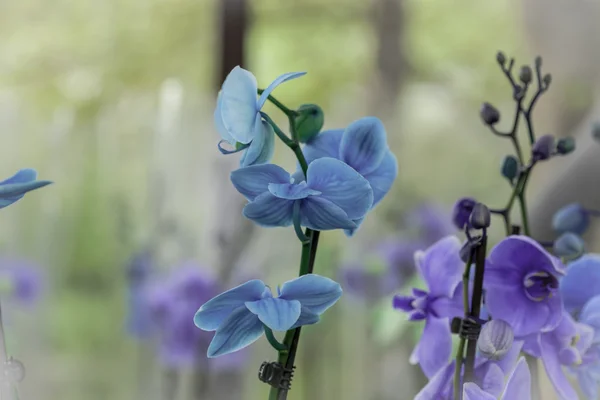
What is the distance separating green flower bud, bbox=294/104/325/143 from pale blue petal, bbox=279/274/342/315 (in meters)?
0.06

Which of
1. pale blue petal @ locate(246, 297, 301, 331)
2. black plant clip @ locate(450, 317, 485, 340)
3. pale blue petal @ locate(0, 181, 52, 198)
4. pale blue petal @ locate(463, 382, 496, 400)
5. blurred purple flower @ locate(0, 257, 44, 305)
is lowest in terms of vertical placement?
blurred purple flower @ locate(0, 257, 44, 305)

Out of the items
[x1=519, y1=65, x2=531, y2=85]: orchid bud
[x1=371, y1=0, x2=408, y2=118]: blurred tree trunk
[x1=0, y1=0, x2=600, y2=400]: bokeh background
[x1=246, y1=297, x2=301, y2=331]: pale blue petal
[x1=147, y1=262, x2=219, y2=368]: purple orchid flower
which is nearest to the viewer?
[x1=246, y1=297, x2=301, y2=331]: pale blue petal

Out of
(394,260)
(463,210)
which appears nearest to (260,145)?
(463,210)

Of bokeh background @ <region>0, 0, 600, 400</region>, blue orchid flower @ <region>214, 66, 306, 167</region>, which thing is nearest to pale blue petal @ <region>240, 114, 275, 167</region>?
blue orchid flower @ <region>214, 66, 306, 167</region>

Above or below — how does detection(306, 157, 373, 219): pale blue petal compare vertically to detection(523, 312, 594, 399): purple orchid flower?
above

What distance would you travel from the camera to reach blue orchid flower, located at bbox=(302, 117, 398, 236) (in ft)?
0.75

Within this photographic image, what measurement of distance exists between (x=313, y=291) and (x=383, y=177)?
0.20 ft

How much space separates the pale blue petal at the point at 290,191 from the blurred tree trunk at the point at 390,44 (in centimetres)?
104

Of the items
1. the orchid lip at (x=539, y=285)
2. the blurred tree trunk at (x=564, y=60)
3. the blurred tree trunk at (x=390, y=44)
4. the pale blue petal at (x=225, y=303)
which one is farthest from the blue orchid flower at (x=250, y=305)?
the blurred tree trunk at (x=390, y=44)

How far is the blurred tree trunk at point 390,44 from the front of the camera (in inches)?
48.6

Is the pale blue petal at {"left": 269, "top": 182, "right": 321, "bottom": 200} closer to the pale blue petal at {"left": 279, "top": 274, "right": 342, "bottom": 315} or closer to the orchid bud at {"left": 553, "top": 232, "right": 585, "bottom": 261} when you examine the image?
the pale blue petal at {"left": 279, "top": 274, "right": 342, "bottom": 315}

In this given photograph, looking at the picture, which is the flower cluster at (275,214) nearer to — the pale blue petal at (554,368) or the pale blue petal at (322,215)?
the pale blue petal at (322,215)

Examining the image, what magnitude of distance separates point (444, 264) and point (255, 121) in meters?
0.11

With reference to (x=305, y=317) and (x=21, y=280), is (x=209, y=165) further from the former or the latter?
(x=305, y=317)
